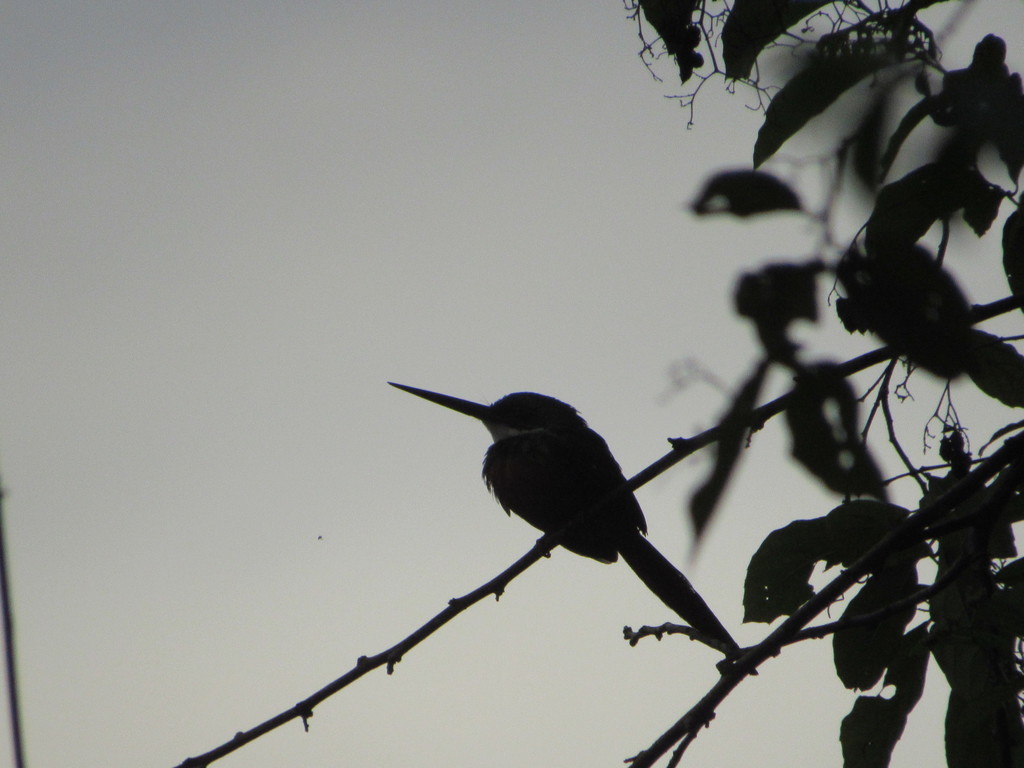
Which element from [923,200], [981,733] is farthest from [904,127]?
[981,733]

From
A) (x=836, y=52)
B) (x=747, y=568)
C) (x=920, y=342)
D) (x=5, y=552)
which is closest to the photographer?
(x=920, y=342)

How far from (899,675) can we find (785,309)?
1301 millimetres

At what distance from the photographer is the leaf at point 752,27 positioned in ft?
5.39

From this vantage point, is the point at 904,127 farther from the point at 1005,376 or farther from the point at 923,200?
the point at 1005,376

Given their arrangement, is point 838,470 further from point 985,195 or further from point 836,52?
point 836,52

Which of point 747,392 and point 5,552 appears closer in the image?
point 747,392

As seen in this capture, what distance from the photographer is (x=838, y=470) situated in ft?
2.54

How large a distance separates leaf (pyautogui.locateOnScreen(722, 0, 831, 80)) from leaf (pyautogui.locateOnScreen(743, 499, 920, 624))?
743 mm

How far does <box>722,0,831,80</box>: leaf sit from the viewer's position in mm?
1643

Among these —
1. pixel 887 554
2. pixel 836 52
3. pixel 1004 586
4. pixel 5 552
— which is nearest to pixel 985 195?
pixel 836 52

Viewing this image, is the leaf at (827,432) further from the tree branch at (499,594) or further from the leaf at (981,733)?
the leaf at (981,733)

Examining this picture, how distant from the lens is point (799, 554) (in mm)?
1876

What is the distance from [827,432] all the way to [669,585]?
11.2ft

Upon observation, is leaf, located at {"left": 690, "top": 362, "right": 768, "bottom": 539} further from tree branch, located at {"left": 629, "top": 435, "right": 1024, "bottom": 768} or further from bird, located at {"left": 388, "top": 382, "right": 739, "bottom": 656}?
bird, located at {"left": 388, "top": 382, "right": 739, "bottom": 656}
